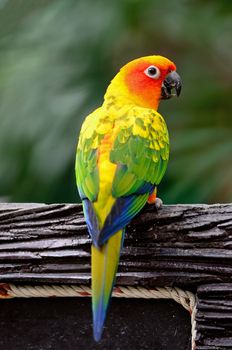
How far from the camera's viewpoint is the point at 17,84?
2.61 metres

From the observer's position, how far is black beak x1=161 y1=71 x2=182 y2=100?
1.62 meters

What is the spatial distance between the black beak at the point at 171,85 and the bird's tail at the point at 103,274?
0.54 m

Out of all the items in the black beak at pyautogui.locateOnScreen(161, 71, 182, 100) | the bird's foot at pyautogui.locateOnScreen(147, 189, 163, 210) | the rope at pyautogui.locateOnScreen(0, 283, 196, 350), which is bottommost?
the rope at pyautogui.locateOnScreen(0, 283, 196, 350)

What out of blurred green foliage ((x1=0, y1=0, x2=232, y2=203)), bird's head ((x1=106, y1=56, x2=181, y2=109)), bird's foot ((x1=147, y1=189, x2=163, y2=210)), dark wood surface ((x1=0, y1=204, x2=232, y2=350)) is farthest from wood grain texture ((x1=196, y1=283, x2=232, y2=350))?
blurred green foliage ((x1=0, y1=0, x2=232, y2=203))

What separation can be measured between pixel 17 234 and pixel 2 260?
5 centimetres

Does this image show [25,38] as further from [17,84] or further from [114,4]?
[114,4]

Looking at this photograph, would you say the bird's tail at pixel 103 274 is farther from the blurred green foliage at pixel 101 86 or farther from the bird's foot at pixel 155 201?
the blurred green foliage at pixel 101 86

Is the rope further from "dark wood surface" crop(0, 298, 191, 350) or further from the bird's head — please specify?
the bird's head

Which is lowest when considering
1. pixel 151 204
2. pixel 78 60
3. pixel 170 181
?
pixel 170 181

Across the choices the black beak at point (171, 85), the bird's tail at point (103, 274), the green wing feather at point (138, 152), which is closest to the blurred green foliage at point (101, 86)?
the black beak at point (171, 85)

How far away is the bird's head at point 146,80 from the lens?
160 cm

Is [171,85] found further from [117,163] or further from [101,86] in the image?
[101,86]

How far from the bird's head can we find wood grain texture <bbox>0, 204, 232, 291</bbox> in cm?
41

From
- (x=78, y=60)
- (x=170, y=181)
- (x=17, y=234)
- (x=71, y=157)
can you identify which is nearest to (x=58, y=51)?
(x=78, y=60)
